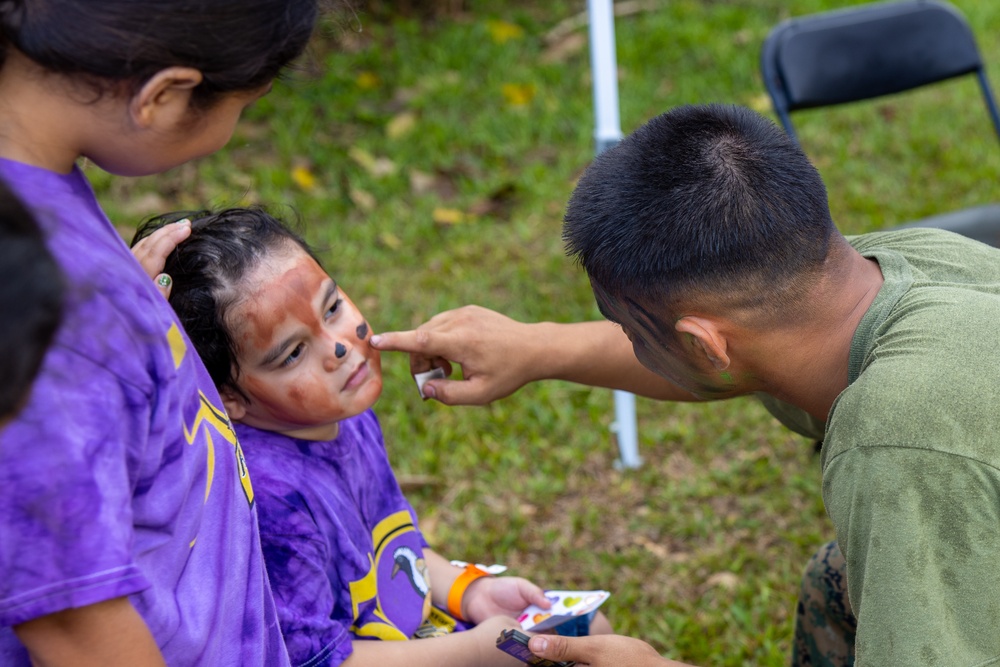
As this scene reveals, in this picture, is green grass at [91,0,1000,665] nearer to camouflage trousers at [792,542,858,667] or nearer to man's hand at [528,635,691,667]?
camouflage trousers at [792,542,858,667]

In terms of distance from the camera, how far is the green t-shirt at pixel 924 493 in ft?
A: 4.46

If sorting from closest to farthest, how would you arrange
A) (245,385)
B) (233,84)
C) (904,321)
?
(233,84) → (904,321) → (245,385)

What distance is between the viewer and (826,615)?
221 centimetres

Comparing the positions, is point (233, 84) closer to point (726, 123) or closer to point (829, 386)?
point (726, 123)

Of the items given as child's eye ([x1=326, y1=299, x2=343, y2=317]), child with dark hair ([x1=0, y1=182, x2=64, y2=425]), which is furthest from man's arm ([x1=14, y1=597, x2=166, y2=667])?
child's eye ([x1=326, y1=299, x2=343, y2=317])

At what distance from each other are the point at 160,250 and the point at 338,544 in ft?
1.93

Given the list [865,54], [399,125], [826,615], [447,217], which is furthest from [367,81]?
[826,615]

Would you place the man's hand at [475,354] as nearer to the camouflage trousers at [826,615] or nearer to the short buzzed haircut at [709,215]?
the short buzzed haircut at [709,215]

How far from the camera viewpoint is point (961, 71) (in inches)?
158

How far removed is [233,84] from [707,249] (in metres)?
0.76

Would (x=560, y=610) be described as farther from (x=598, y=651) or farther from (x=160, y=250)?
(x=160, y=250)

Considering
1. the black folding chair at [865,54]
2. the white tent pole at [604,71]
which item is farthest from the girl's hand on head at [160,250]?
the black folding chair at [865,54]

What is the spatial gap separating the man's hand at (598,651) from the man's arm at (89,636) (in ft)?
2.52

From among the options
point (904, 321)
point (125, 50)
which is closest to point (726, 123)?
point (904, 321)
